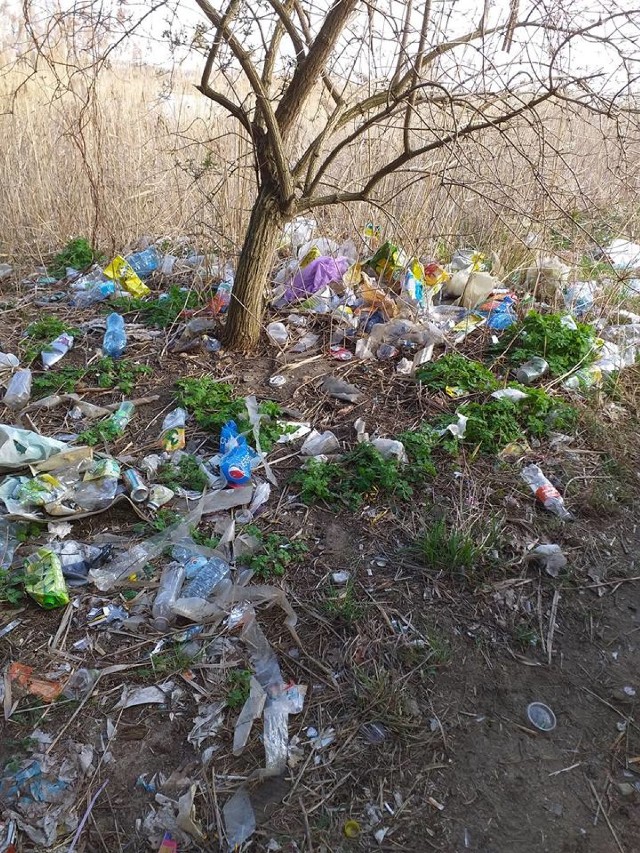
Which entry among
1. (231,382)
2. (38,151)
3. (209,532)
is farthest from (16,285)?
(209,532)

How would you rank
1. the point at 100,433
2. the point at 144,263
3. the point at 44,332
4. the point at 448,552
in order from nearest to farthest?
1. the point at 448,552
2. the point at 100,433
3. the point at 44,332
4. the point at 144,263

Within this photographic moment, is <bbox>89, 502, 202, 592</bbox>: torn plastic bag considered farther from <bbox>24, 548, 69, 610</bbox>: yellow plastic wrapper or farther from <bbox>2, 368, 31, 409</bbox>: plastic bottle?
<bbox>2, 368, 31, 409</bbox>: plastic bottle

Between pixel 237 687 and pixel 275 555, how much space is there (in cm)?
47

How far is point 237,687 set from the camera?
1599 mm

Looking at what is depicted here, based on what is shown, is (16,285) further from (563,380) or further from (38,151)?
(563,380)

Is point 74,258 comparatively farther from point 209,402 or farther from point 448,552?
point 448,552

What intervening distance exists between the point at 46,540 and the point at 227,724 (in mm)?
910

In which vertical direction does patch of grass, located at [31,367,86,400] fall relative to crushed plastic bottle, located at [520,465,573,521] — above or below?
below

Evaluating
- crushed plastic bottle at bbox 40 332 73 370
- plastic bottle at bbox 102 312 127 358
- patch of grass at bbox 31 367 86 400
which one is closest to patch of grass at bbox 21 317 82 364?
crushed plastic bottle at bbox 40 332 73 370

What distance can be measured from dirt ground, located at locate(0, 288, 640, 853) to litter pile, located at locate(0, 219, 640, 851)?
0.11 feet

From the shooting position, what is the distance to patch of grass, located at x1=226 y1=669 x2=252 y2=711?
61.7 inches

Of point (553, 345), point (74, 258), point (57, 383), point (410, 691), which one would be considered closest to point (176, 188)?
point (74, 258)

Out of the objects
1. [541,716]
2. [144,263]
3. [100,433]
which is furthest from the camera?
[144,263]

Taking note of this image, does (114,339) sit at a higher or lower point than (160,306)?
lower
